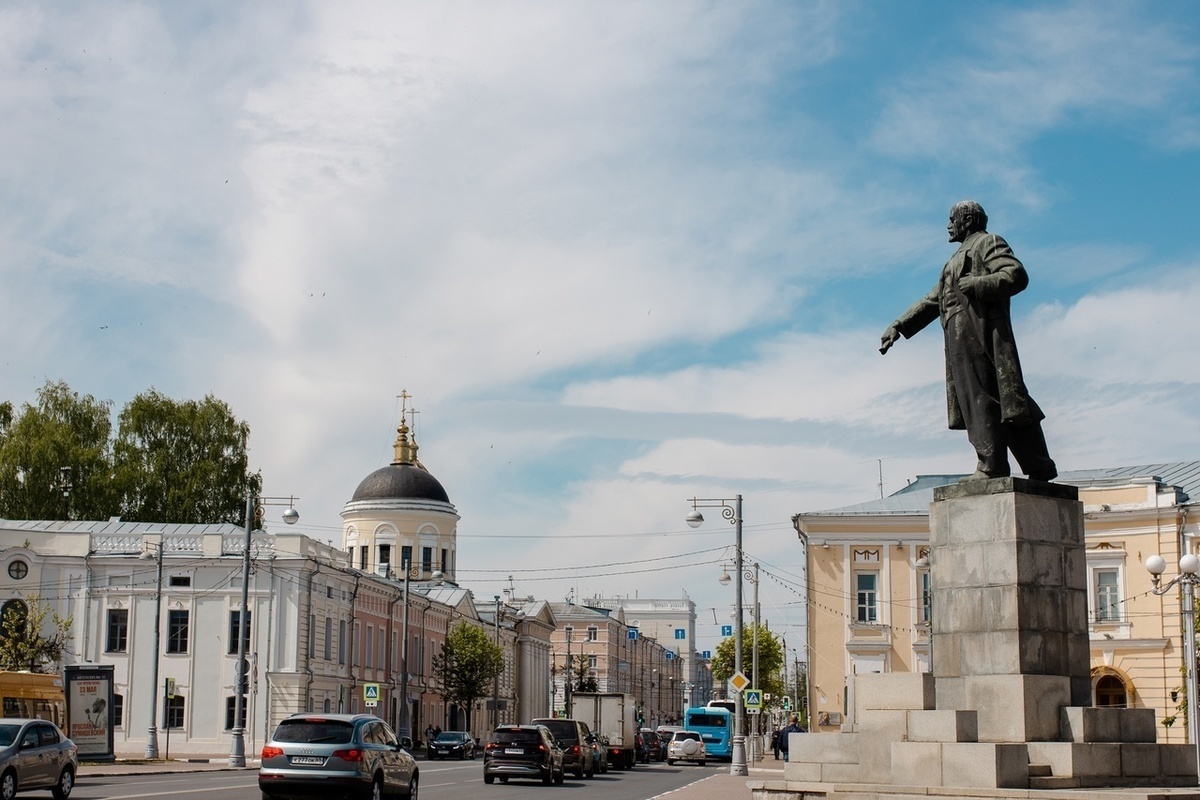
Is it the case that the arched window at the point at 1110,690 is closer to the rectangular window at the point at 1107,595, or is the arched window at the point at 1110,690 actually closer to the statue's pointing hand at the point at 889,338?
the rectangular window at the point at 1107,595

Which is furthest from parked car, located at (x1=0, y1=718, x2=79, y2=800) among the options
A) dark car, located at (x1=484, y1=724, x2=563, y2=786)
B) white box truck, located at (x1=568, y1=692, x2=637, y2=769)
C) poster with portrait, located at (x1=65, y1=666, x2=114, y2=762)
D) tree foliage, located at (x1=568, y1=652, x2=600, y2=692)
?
tree foliage, located at (x1=568, y1=652, x2=600, y2=692)

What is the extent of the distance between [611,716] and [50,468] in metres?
30.2

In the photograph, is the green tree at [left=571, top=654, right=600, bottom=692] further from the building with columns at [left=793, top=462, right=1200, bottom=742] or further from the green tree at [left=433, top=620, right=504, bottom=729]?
the building with columns at [left=793, top=462, right=1200, bottom=742]

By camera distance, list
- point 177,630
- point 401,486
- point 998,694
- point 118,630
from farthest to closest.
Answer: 1. point 401,486
2. point 177,630
3. point 118,630
4. point 998,694

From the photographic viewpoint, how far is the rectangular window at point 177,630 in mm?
60531

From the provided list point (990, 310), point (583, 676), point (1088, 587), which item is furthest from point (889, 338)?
point (583, 676)

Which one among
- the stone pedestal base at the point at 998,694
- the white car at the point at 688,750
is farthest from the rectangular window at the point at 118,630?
the stone pedestal base at the point at 998,694

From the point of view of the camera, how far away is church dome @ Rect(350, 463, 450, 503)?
306 ft

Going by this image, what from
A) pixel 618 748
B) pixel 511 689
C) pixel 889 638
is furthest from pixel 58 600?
pixel 511 689

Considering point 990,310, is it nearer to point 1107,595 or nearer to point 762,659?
point 1107,595

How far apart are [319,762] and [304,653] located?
1589 inches

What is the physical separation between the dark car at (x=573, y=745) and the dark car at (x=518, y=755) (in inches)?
191

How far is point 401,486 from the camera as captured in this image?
307 ft

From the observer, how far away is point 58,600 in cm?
6025
